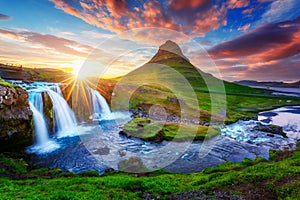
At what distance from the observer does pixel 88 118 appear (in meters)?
39.9

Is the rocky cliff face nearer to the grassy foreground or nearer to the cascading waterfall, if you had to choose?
the cascading waterfall

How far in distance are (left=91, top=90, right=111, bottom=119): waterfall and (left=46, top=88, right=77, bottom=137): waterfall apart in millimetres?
8157

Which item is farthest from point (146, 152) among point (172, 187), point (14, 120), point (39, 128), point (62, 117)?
point (62, 117)

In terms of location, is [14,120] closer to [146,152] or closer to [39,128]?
[39,128]

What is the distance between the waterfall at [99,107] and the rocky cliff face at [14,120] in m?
20.0

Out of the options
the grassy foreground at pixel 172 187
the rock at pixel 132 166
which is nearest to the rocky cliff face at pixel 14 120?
the grassy foreground at pixel 172 187

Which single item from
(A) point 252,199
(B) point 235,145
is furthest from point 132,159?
(B) point 235,145

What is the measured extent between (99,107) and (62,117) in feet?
50.3

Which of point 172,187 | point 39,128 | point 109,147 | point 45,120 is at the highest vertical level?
point 45,120

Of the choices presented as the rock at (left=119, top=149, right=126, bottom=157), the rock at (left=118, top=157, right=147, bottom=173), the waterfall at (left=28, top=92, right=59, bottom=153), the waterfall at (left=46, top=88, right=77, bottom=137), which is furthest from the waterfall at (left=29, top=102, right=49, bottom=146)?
the rock at (left=118, top=157, right=147, bottom=173)

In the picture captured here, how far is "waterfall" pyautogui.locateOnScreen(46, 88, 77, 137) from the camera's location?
29897 mm

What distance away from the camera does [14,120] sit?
20578mm

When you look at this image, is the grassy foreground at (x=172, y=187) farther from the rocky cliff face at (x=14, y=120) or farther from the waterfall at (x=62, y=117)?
the waterfall at (x=62, y=117)

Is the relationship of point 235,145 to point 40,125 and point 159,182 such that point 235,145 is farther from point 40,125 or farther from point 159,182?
point 40,125
